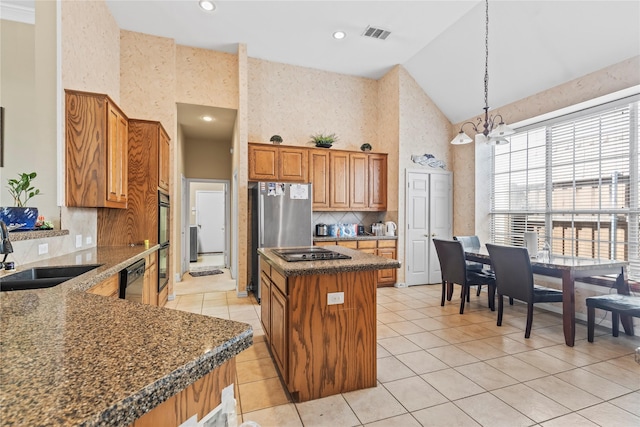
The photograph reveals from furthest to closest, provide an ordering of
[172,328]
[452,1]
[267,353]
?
[452,1] → [267,353] → [172,328]

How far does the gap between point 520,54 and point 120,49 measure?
537 cm

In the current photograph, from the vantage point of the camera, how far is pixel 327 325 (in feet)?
6.95

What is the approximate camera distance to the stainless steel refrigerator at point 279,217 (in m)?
4.34

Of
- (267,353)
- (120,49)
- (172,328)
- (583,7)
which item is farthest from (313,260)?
(120,49)

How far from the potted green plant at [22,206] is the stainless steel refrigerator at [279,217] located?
240 cm

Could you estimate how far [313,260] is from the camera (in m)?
2.29

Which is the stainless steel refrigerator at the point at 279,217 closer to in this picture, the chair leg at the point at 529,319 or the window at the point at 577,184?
the chair leg at the point at 529,319

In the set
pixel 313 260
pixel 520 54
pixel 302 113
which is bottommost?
pixel 313 260

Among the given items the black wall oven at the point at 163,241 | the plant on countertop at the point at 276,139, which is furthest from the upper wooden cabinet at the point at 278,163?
the black wall oven at the point at 163,241

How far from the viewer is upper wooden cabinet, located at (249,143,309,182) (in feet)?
15.5

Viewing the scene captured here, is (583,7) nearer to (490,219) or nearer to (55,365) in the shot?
(490,219)

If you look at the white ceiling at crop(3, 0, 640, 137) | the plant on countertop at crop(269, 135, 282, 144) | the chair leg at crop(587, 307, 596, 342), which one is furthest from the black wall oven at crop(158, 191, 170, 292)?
the chair leg at crop(587, 307, 596, 342)

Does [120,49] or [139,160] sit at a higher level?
[120,49]

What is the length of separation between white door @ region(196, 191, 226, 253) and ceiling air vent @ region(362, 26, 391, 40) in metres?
6.72
